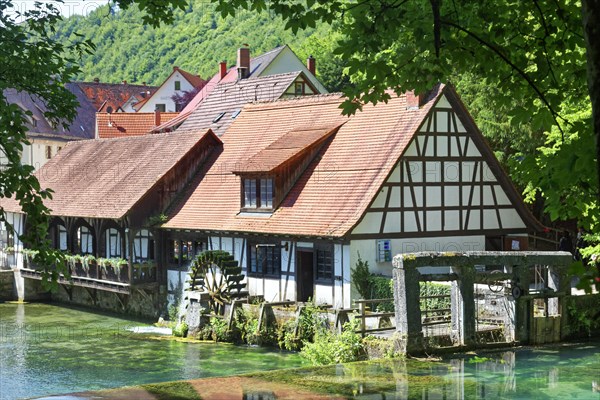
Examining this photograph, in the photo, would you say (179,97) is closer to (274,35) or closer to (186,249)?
(274,35)

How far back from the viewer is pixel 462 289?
22516mm

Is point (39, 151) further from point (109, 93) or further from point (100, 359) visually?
point (100, 359)

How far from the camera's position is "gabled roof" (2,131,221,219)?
36.2 meters

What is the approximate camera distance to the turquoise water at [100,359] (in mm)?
24750

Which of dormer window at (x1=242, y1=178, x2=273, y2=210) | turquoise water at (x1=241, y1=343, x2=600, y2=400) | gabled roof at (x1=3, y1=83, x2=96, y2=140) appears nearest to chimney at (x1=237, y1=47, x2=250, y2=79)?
gabled roof at (x1=3, y1=83, x2=96, y2=140)

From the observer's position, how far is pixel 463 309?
22.4 m

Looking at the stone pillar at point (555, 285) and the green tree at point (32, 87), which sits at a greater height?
the green tree at point (32, 87)

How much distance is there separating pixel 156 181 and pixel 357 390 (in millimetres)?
20213

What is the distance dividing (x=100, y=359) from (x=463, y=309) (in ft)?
34.2

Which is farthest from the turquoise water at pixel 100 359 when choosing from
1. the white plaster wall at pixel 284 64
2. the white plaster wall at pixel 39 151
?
the white plaster wall at pixel 39 151

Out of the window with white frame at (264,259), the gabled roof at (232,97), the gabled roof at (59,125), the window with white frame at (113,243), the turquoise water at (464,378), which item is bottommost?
the turquoise water at (464,378)

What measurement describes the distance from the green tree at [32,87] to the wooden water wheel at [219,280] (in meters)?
14.7

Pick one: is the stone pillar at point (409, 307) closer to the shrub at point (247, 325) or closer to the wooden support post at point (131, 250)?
the shrub at point (247, 325)

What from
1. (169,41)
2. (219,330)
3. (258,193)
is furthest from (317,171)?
(169,41)
